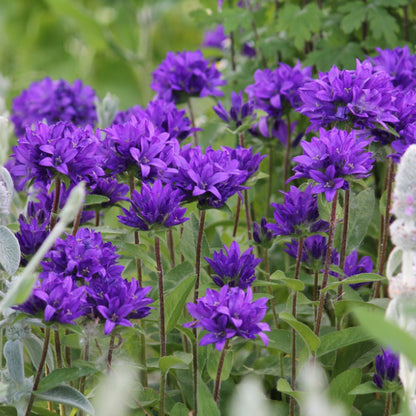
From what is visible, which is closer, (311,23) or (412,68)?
(412,68)

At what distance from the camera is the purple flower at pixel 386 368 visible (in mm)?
1019

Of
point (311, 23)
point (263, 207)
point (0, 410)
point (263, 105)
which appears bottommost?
point (0, 410)

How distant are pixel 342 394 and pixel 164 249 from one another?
1.70 feet

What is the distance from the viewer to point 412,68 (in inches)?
50.3

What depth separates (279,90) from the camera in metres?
1.32

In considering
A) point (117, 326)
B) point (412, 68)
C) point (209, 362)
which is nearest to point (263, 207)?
point (412, 68)

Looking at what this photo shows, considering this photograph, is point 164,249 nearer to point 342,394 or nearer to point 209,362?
point 209,362

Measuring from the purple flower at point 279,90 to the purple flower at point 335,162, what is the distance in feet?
1.04

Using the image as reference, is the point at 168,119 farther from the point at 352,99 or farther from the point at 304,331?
the point at 304,331

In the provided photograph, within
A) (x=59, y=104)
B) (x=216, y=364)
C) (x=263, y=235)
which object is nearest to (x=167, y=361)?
(x=216, y=364)

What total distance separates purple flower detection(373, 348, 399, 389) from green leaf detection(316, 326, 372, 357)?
1.5 inches

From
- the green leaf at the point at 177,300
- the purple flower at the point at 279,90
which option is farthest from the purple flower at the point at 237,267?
the purple flower at the point at 279,90

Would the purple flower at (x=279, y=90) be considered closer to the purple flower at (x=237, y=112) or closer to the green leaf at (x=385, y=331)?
the purple flower at (x=237, y=112)

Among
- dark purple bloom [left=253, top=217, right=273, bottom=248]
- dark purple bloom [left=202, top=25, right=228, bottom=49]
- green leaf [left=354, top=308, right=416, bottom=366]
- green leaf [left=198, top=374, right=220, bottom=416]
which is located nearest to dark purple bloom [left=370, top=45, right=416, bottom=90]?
dark purple bloom [left=253, top=217, right=273, bottom=248]
